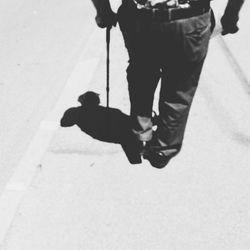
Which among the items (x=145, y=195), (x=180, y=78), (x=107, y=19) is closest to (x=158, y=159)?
(x=145, y=195)

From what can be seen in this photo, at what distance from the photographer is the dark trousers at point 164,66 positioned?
3.19 m

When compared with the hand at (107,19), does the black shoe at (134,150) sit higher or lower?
lower

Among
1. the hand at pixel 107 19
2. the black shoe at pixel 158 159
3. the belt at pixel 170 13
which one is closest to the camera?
the belt at pixel 170 13

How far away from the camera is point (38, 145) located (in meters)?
4.24

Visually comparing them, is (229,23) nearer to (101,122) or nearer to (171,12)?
(171,12)

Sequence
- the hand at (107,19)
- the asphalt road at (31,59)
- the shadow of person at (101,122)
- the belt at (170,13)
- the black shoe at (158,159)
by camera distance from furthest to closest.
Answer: the asphalt road at (31,59), the shadow of person at (101,122), the black shoe at (158,159), the hand at (107,19), the belt at (170,13)

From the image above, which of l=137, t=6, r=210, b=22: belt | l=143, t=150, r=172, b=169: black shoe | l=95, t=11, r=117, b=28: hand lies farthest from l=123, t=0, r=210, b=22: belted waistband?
l=143, t=150, r=172, b=169: black shoe

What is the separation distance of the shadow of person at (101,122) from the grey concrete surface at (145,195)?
9cm

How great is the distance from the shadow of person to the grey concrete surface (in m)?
0.09

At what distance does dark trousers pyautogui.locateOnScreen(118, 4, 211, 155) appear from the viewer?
3186mm

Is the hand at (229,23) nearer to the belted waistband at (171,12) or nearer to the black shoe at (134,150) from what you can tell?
the belted waistband at (171,12)

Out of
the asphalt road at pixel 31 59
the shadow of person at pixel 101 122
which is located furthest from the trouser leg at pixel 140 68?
the asphalt road at pixel 31 59

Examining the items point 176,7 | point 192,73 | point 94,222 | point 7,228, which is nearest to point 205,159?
point 192,73

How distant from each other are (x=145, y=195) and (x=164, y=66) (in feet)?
3.37
